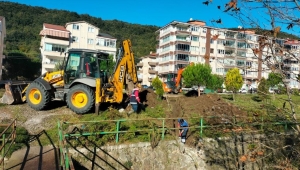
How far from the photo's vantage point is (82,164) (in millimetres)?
9930

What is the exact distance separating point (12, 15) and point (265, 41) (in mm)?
122975

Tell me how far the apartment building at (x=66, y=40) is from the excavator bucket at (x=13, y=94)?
34.3 metres

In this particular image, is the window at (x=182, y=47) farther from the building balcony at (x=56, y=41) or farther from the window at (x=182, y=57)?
the building balcony at (x=56, y=41)

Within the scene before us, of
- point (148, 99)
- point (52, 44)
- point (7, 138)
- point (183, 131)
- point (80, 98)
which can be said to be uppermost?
point (52, 44)

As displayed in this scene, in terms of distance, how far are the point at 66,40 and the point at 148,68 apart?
24302 millimetres

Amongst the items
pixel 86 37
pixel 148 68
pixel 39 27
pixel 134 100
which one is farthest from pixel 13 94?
pixel 39 27

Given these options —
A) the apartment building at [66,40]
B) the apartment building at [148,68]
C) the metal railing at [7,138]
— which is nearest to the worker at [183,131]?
the metal railing at [7,138]

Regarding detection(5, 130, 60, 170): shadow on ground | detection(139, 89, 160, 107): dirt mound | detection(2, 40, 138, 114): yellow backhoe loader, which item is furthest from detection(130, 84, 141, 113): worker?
detection(5, 130, 60, 170): shadow on ground

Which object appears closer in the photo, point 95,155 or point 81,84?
point 95,155

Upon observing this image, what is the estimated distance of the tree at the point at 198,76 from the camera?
3188 centimetres

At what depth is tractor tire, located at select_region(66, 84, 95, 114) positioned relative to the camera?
12.6m

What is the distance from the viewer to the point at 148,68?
72688 millimetres

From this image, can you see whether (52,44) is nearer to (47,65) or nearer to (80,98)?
(47,65)

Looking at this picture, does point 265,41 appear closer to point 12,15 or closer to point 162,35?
point 162,35
